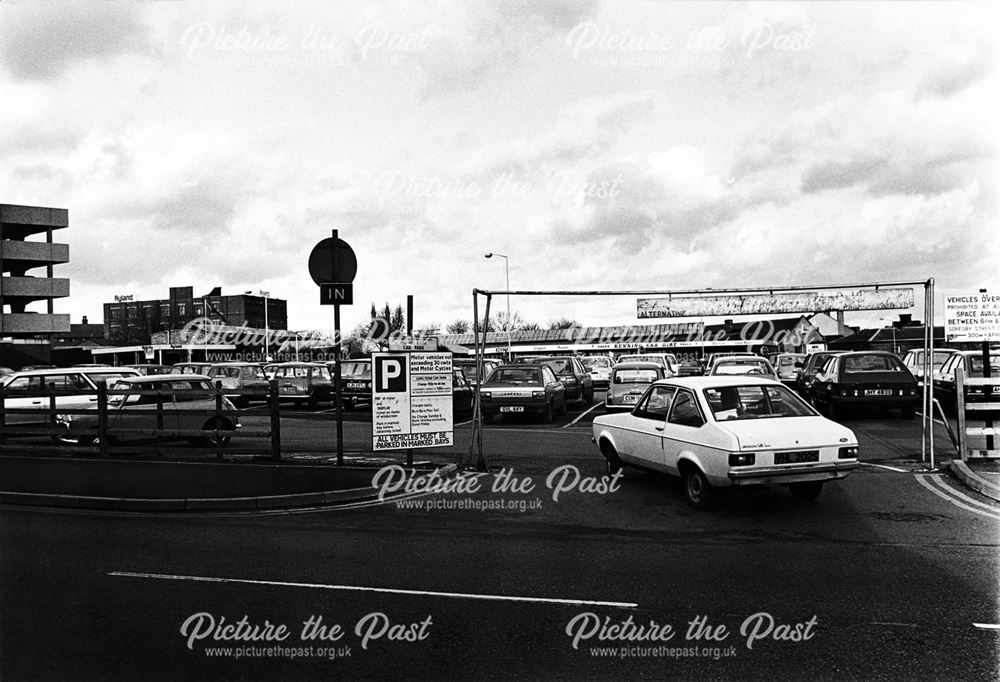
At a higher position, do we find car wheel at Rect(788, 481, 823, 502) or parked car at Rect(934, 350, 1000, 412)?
parked car at Rect(934, 350, 1000, 412)

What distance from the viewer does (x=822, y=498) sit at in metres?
9.51

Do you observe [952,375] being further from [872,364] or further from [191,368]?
[191,368]

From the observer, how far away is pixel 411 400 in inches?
465

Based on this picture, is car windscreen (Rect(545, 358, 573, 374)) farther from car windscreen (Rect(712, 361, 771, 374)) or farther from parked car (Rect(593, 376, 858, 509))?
parked car (Rect(593, 376, 858, 509))

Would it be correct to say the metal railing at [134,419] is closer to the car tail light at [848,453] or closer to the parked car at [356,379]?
the parked car at [356,379]

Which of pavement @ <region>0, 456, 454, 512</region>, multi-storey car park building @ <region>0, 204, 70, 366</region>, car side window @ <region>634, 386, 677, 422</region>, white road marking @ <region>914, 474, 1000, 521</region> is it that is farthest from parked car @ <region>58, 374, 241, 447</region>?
multi-storey car park building @ <region>0, 204, 70, 366</region>

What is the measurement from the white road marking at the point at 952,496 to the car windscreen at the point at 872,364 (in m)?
7.82

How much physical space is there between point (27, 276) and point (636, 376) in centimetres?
Answer: 6385

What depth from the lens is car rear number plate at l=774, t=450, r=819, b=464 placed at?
845 cm

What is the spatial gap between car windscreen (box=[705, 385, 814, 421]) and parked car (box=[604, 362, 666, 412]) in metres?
9.86

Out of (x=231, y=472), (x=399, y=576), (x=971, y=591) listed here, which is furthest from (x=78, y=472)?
(x=971, y=591)

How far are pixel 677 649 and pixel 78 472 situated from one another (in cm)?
1016

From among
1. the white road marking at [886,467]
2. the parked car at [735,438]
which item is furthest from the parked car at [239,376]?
the white road marking at [886,467]

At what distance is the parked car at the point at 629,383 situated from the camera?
64.6ft
